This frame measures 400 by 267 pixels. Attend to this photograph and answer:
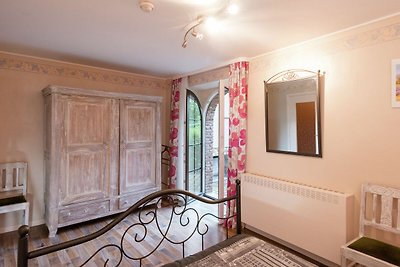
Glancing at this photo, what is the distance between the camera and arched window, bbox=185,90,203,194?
4.38 meters

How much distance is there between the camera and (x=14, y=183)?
302 centimetres

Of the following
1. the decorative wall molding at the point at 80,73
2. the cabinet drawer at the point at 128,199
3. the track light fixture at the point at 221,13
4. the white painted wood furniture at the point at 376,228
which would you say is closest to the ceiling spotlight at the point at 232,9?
the track light fixture at the point at 221,13

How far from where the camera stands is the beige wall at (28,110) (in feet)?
9.89

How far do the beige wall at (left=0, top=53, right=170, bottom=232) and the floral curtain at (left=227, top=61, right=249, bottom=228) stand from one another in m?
2.27

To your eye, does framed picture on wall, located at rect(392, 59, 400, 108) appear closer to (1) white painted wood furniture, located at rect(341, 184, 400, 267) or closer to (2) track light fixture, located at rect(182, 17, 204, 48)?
(1) white painted wood furniture, located at rect(341, 184, 400, 267)

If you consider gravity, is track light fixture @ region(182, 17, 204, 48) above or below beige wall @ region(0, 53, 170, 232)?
above

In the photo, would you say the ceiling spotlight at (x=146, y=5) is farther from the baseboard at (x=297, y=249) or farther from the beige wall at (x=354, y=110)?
the baseboard at (x=297, y=249)

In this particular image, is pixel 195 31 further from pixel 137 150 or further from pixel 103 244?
pixel 103 244

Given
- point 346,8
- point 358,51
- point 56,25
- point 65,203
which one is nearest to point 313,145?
point 358,51

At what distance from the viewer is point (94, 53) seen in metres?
3.02

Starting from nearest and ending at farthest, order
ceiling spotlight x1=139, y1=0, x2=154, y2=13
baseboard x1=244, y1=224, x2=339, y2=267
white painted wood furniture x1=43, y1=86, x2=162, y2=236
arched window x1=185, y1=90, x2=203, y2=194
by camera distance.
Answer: ceiling spotlight x1=139, y1=0, x2=154, y2=13 → baseboard x1=244, y1=224, x2=339, y2=267 → white painted wood furniture x1=43, y1=86, x2=162, y2=236 → arched window x1=185, y1=90, x2=203, y2=194

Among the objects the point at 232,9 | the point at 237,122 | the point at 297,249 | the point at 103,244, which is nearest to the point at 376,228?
the point at 297,249

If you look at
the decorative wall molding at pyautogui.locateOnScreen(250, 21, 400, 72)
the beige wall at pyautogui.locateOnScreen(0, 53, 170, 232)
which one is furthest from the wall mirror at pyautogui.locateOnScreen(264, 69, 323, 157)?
the beige wall at pyautogui.locateOnScreen(0, 53, 170, 232)

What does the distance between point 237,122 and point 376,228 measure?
6.00 feet
